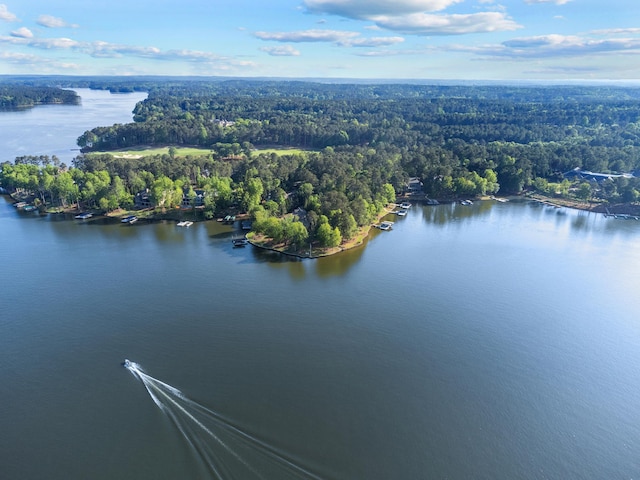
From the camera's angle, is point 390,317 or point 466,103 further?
point 466,103

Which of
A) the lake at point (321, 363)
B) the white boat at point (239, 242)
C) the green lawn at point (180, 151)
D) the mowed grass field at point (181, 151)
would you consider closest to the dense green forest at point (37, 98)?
the mowed grass field at point (181, 151)

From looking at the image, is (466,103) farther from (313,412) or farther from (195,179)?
(313,412)

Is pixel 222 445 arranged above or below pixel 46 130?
below

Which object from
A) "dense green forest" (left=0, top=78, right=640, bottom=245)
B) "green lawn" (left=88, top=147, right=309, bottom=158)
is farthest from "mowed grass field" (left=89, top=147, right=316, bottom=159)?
"dense green forest" (left=0, top=78, right=640, bottom=245)

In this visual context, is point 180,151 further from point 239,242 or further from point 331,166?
point 239,242

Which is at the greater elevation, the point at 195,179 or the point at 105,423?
the point at 195,179

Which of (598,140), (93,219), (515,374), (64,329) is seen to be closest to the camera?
(515,374)

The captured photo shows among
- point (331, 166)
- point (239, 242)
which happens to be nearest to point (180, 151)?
point (331, 166)

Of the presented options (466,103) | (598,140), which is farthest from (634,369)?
(466,103)
